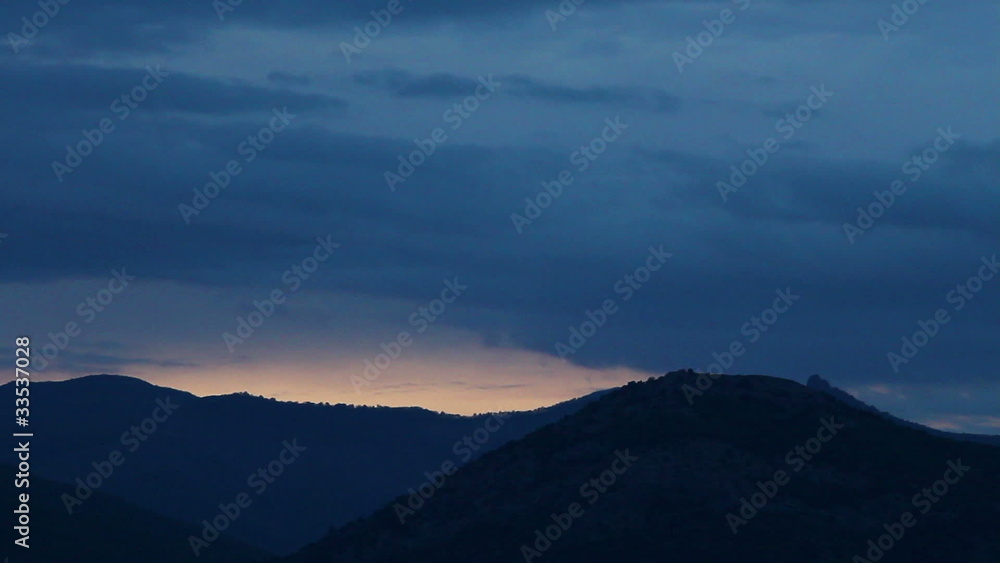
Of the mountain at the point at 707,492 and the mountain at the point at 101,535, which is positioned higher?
the mountain at the point at 707,492

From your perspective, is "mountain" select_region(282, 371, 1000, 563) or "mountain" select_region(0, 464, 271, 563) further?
"mountain" select_region(0, 464, 271, 563)

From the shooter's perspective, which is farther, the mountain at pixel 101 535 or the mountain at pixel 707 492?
the mountain at pixel 101 535

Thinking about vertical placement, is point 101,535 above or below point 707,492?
below

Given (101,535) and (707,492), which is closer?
(707,492)

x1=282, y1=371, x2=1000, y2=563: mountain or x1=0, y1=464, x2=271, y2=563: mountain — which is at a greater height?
x1=282, y1=371, x2=1000, y2=563: mountain
